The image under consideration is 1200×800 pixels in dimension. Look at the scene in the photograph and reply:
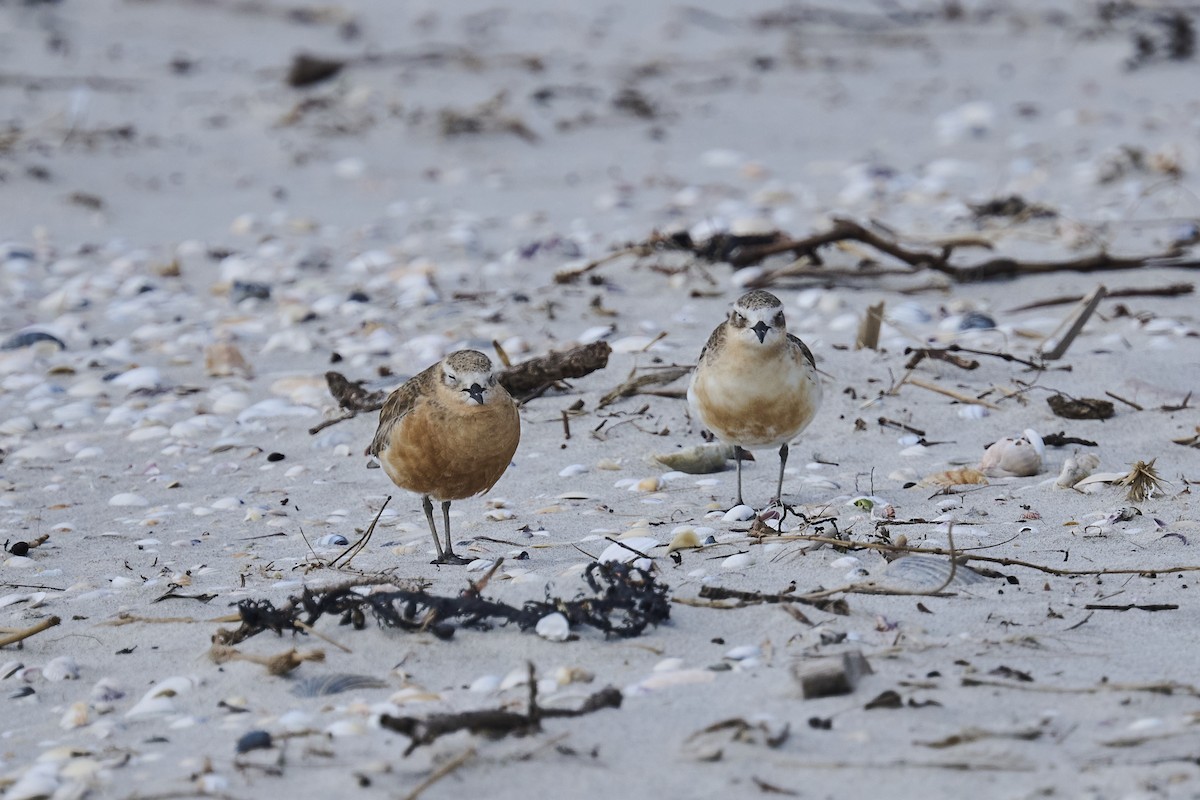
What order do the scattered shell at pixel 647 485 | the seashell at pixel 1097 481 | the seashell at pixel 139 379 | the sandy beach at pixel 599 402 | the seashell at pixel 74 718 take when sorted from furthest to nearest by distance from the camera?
1. the seashell at pixel 139 379
2. the scattered shell at pixel 647 485
3. the seashell at pixel 1097 481
4. the seashell at pixel 74 718
5. the sandy beach at pixel 599 402

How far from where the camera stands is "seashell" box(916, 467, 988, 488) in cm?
569

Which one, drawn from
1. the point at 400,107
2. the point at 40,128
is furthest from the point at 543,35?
the point at 40,128

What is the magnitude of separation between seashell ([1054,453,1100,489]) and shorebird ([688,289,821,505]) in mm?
983

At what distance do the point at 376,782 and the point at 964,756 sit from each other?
1361 millimetres

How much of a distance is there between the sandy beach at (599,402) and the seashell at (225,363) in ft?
0.07

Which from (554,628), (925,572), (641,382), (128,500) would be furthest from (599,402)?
(554,628)

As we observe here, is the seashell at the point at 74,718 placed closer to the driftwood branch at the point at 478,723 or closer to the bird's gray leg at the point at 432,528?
the driftwood branch at the point at 478,723

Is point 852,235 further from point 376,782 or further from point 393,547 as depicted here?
point 376,782

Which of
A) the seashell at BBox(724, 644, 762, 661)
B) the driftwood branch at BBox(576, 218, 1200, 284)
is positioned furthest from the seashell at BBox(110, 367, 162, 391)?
the seashell at BBox(724, 644, 762, 661)

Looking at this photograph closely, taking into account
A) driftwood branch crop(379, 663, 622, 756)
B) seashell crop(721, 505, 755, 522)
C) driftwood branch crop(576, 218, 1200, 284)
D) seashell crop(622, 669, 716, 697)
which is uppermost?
driftwood branch crop(576, 218, 1200, 284)

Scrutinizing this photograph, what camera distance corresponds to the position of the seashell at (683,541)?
493 cm

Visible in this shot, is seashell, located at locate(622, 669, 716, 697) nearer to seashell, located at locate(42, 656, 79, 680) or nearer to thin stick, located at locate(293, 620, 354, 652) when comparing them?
thin stick, located at locate(293, 620, 354, 652)

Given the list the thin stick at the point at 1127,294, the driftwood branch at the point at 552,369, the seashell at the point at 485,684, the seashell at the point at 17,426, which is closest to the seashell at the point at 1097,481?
the driftwood branch at the point at 552,369

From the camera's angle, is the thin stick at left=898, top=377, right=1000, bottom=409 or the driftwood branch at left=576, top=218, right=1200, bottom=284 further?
the driftwood branch at left=576, top=218, right=1200, bottom=284
